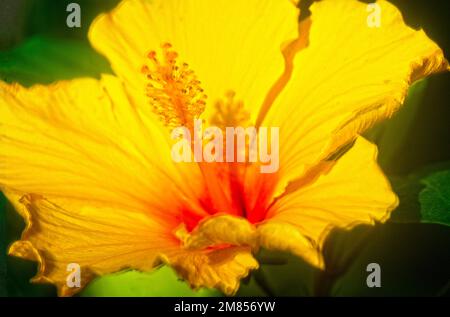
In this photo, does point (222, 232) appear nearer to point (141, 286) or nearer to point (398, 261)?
point (141, 286)

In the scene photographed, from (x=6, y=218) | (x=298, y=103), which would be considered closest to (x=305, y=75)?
(x=298, y=103)

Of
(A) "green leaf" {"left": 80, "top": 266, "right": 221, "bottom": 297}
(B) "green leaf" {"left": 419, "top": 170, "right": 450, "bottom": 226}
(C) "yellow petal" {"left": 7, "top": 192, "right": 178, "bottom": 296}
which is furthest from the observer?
(A) "green leaf" {"left": 80, "top": 266, "right": 221, "bottom": 297}

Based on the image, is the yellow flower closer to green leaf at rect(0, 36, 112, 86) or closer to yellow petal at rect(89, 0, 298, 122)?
yellow petal at rect(89, 0, 298, 122)

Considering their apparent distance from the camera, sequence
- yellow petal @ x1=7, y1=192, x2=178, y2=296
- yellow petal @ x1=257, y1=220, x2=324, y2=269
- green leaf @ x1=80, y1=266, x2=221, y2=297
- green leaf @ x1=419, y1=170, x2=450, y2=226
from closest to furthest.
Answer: yellow petal @ x1=257, y1=220, x2=324, y2=269, yellow petal @ x1=7, y1=192, x2=178, y2=296, green leaf @ x1=419, y1=170, x2=450, y2=226, green leaf @ x1=80, y1=266, x2=221, y2=297

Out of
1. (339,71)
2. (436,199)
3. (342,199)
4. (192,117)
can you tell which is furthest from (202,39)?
(436,199)

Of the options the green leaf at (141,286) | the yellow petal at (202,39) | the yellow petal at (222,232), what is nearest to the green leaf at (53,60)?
the yellow petal at (202,39)

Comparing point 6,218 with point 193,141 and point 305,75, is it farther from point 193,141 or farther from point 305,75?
point 305,75

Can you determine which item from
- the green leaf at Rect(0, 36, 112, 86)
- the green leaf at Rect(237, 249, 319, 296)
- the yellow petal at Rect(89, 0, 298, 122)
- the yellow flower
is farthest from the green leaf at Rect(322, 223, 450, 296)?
the green leaf at Rect(0, 36, 112, 86)
